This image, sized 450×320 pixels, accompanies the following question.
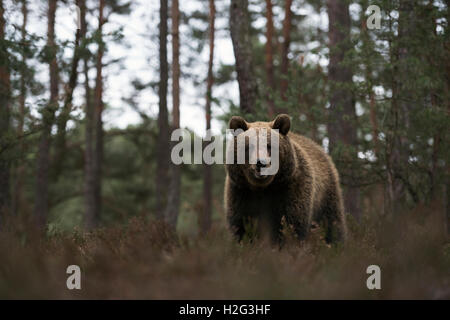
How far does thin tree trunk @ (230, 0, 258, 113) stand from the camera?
32.0ft

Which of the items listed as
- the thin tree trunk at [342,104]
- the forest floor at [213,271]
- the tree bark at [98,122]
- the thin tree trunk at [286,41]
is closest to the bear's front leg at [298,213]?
the forest floor at [213,271]

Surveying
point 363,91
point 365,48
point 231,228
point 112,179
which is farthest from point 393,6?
point 112,179

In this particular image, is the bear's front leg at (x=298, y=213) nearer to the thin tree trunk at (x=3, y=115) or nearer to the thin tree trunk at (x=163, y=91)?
the thin tree trunk at (x=3, y=115)

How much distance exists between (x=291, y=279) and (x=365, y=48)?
5.55 meters

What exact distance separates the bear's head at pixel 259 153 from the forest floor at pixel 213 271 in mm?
881

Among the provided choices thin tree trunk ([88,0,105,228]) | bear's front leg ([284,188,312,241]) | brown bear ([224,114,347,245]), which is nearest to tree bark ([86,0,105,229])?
thin tree trunk ([88,0,105,228])

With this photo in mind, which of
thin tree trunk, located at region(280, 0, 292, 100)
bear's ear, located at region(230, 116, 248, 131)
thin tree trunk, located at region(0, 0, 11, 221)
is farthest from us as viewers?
thin tree trunk, located at region(280, 0, 292, 100)

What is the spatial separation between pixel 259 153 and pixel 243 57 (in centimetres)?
Result: 517

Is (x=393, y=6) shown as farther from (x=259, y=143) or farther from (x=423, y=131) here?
(x=259, y=143)

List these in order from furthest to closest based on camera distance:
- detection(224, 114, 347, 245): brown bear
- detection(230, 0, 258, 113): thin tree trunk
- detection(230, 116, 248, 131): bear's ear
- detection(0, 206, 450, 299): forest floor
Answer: detection(230, 0, 258, 113): thin tree trunk, detection(230, 116, 248, 131): bear's ear, detection(224, 114, 347, 245): brown bear, detection(0, 206, 450, 299): forest floor

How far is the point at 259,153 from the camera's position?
17.0 ft

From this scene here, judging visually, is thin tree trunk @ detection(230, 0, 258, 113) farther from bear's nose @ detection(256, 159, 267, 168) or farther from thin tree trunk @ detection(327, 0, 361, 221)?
bear's nose @ detection(256, 159, 267, 168)

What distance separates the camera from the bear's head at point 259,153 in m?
5.24

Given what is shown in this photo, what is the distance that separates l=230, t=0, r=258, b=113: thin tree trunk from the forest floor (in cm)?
527
